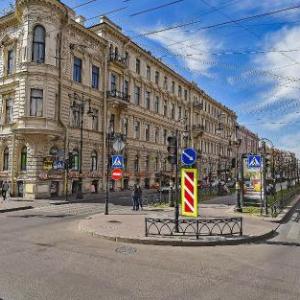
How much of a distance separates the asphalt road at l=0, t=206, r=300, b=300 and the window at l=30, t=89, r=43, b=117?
61.2 feet

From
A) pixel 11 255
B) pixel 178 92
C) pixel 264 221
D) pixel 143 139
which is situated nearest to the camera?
pixel 11 255

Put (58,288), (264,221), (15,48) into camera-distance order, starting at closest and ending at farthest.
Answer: (58,288) → (264,221) → (15,48)

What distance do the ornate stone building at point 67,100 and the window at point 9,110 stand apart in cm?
8

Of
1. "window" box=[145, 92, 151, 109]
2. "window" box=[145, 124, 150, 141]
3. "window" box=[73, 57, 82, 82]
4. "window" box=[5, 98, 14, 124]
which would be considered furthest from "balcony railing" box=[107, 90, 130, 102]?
"window" box=[5, 98, 14, 124]

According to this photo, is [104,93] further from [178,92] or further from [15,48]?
[178,92]

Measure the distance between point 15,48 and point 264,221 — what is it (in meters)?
25.6

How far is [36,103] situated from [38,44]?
4.91 m

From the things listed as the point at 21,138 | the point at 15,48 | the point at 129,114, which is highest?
the point at 15,48

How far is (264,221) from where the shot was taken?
639 inches

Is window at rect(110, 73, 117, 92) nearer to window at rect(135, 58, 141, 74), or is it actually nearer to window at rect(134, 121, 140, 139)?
window at rect(135, 58, 141, 74)

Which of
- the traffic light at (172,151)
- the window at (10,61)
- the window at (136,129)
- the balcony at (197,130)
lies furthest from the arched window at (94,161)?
the balcony at (197,130)

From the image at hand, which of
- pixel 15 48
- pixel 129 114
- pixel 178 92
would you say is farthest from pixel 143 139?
pixel 15 48

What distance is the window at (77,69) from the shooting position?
3370cm

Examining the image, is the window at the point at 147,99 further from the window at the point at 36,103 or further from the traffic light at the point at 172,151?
the traffic light at the point at 172,151
